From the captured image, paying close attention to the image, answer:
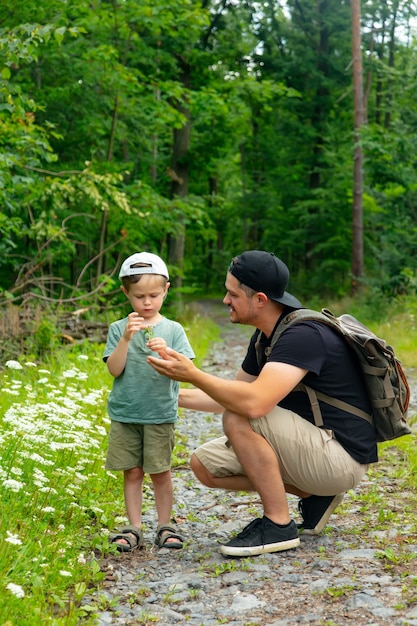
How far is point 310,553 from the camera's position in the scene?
13.5 ft

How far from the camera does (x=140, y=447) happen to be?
439 cm

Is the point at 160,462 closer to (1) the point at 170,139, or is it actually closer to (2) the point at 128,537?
(2) the point at 128,537

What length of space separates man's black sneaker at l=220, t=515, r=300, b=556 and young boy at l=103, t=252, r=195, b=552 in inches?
15.9

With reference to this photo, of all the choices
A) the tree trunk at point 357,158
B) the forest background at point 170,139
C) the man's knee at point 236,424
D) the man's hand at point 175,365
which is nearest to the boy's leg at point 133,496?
the man's knee at point 236,424

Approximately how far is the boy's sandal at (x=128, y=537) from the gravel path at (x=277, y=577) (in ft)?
0.18

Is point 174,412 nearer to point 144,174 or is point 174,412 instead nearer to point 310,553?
point 310,553

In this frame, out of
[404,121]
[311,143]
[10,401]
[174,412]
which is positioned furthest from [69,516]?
[311,143]

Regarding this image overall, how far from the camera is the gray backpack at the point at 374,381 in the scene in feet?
13.5

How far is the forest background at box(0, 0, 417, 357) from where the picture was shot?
1121cm

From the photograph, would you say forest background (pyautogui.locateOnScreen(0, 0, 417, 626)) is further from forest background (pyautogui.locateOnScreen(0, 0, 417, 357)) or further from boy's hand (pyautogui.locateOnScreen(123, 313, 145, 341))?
boy's hand (pyautogui.locateOnScreen(123, 313, 145, 341))

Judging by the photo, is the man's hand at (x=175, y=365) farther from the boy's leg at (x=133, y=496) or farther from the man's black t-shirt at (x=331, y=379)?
the boy's leg at (x=133, y=496)

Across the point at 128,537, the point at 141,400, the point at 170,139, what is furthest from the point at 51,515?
the point at 170,139

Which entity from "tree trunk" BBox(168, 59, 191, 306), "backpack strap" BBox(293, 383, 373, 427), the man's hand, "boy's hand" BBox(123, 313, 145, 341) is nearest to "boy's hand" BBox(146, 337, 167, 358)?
the man's hand

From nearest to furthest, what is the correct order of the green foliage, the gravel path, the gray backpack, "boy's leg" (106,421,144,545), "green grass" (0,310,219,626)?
1. "green grass" (0,310,219,626)
2. the gravel path
3. the gray backpack
4. "boy's leg" (106,421,144,545)
5. the green foliage
